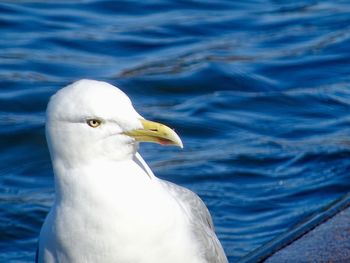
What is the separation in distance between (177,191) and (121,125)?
69cm

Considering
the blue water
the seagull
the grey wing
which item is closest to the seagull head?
the seagull

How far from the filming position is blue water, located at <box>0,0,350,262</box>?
24.8 ft

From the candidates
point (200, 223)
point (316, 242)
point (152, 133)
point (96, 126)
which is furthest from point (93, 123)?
point (316, 242)

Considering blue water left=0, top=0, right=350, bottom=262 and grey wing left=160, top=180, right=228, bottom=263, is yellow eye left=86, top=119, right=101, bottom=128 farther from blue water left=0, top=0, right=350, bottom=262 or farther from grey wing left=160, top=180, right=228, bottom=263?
blue water left=0, top=0, right=350, bottom=262

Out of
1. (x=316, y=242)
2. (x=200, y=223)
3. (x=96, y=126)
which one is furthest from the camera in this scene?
(x=316, y=242)

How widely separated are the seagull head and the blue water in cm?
263

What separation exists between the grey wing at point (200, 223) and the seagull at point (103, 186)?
200mm

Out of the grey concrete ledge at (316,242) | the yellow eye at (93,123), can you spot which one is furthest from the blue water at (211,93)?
the yellow eye at (93,123)

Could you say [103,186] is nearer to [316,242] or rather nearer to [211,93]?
[316,242]

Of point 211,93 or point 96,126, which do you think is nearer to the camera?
point 96,126

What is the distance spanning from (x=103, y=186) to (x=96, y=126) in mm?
247

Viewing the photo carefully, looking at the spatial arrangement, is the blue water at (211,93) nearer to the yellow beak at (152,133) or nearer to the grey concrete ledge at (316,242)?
the grey concrete ledge at (316,242)

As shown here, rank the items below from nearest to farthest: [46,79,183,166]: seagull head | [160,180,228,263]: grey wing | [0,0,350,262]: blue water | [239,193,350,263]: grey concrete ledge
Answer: [46,79,183,166]: seagull head, [160,180,228,263]: grey wing, [239,193,350,263]: grey concrete ledge, [0,0,350,262]: blue water

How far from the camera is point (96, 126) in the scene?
4.20 meters
